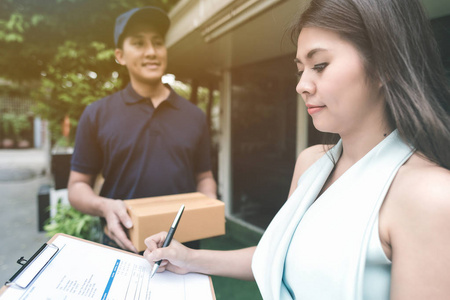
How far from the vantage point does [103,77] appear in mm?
3586

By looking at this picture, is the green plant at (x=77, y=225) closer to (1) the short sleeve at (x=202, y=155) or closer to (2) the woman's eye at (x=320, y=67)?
(1) the short sleeve at (x=202, y=155)

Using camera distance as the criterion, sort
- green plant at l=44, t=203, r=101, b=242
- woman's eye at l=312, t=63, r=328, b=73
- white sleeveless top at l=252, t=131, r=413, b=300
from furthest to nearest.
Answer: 1. green plant at l=44, t=203, r=101, b=242
2. woman's eye at l=312, t=63, r=328, b=73
3. white sleeveless top at l=252, t=131, r=413, b=300

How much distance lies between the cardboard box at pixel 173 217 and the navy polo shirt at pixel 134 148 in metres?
0.36

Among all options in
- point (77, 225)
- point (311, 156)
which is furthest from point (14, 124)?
point (311, 156)

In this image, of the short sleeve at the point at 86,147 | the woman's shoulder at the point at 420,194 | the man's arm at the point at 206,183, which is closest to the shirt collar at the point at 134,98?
the short sleeve at the point at 86,147

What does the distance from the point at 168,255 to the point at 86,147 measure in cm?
103

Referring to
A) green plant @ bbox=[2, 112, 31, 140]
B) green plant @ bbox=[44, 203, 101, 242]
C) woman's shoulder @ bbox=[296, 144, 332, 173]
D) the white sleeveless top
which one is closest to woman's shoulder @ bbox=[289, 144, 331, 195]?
woman's shoulder @ bbox=[296, 144, 332, 173]

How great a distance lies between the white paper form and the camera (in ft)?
2.49

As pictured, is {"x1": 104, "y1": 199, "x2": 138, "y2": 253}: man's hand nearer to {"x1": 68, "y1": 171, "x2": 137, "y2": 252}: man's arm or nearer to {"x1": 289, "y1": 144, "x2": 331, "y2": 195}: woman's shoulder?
{"x1": 68, "y1": 171, "x2": 137, "y2": 252}: man's arm

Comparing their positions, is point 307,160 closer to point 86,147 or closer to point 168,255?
point 168,255

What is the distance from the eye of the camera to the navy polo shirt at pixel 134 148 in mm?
1747

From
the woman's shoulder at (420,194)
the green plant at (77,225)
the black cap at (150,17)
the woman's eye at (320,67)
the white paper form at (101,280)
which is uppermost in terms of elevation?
the black cap at (150,17)

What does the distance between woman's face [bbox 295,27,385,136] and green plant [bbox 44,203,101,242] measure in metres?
2.92

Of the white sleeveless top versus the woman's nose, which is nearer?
the white sleeveless top
